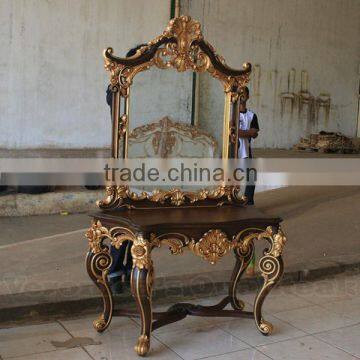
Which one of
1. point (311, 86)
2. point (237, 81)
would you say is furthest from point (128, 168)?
point (311, 86)

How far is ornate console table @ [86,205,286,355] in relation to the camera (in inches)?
112

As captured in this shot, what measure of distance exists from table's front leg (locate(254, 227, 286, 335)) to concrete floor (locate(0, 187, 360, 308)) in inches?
33.1

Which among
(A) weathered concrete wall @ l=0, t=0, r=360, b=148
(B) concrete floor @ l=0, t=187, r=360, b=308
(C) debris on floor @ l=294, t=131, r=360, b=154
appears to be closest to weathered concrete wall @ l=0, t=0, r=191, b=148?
(A) weathered concrete wall @ l=0, t=0, r=360, b=148

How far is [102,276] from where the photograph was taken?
3.16 meters

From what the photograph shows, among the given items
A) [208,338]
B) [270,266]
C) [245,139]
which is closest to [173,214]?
[270,266]

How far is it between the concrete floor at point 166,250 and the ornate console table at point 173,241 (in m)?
0.63

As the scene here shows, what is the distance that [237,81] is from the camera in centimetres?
342

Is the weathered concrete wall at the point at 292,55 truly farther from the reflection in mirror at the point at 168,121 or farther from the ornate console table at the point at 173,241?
the ornate console table at the point at 173,241

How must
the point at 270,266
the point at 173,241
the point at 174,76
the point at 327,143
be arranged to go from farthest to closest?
the point at 327,143 < the point at 174,76 < the point at 270,266 < the point at 173,241

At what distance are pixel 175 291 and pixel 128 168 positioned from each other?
114 cm

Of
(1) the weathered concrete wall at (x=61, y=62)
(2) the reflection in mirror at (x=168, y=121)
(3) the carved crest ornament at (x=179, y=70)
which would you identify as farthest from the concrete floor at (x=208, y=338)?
(1) the weathered concrete wall at (x=61, y=62)

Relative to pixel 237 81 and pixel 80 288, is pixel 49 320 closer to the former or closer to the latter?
pixel 80 288

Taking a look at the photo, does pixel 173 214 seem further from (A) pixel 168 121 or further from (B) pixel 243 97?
(B) pixel 243 97

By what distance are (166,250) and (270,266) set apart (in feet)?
6.26
